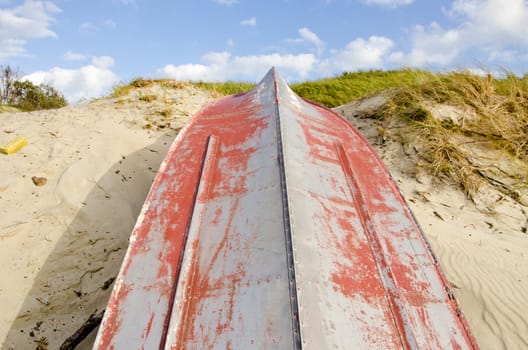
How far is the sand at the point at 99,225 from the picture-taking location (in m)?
3.30

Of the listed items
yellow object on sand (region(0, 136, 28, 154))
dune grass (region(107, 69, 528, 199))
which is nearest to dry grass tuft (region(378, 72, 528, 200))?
dune grass (region(107, 69, 528, 199))

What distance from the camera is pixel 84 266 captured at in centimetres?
371

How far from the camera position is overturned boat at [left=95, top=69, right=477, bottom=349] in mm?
1968

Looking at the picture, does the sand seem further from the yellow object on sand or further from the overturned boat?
the overturned boat

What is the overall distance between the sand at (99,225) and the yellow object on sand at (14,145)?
0.09m

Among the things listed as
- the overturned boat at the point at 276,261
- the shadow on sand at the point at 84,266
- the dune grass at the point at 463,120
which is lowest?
the shadow on sand at the point at 84,266

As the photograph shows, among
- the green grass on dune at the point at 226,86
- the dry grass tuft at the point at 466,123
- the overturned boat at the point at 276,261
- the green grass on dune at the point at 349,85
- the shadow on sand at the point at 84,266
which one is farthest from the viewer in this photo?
the green grass on dune at the point at 349,85

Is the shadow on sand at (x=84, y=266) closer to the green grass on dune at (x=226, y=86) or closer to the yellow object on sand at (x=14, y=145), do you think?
the yellow object on sand at (x=14, y=145)

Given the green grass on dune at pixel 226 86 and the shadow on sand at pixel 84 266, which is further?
the green grass on dune at pixel 226 86

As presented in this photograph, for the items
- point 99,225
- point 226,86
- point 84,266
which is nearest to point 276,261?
point 84,266

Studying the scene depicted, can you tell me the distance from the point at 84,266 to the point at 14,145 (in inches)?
106

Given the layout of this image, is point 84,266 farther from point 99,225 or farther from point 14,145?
point 14,145

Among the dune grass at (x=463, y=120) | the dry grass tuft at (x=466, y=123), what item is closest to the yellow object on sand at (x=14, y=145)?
the dune grass at (x=463, y=120)

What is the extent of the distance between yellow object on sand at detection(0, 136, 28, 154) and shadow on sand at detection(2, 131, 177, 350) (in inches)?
58.6
